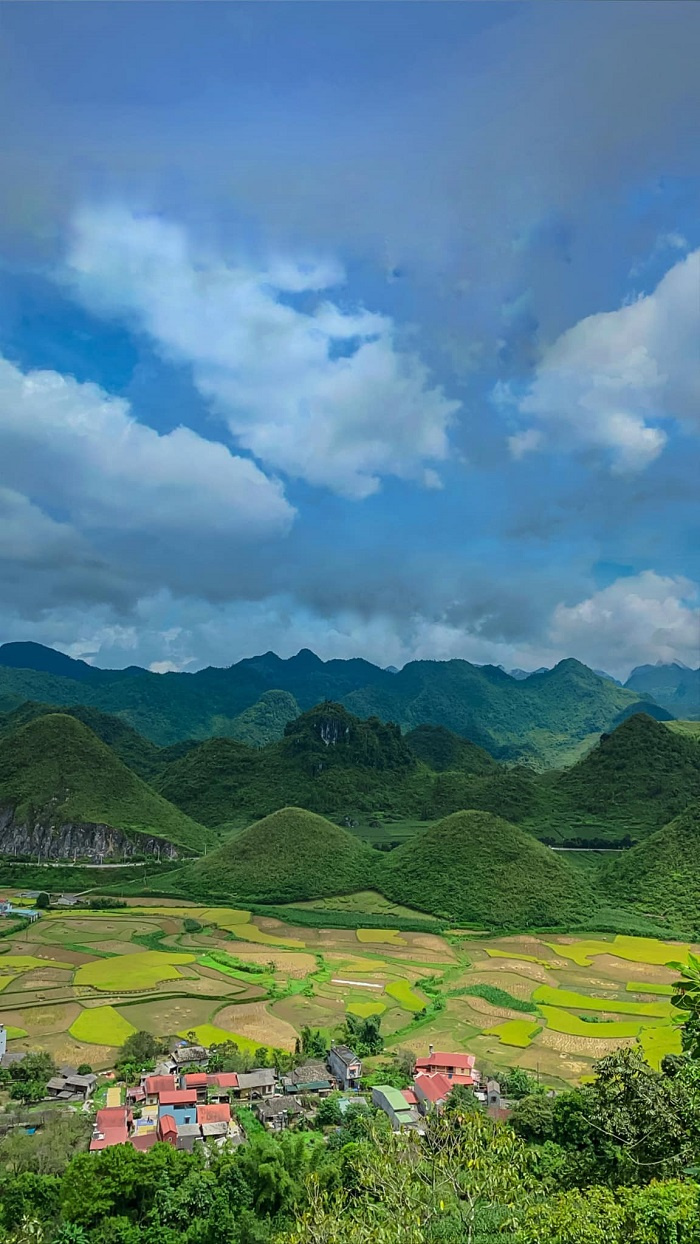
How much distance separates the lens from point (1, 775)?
9838 cm

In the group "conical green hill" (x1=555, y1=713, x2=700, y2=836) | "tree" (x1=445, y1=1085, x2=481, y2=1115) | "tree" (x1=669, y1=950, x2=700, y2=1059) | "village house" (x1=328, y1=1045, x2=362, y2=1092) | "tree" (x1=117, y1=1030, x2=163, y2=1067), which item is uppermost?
"conical green hill" (x1=555, y1=713, x2=700, y2=836)

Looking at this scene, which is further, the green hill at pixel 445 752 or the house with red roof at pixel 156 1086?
the green hill at pixel 445 752

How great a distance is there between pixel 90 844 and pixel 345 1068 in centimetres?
6518

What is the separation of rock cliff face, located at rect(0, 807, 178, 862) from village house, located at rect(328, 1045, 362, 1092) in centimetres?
5991

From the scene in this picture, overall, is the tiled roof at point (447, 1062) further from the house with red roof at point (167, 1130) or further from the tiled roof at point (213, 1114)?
the house with red roof at point (167, 1130)

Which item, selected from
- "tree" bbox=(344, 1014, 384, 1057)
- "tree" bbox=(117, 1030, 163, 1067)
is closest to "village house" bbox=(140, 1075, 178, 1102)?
"tree" bbox=(117, 1030, 163, 1067)

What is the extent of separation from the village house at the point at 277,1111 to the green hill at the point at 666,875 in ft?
131

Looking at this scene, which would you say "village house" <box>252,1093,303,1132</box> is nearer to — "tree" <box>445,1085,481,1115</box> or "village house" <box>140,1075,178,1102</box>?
"village house" <box>140,1075,178,1102</box>

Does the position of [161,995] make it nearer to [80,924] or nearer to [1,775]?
[80,924]

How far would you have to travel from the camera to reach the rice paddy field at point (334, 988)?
37.2 m

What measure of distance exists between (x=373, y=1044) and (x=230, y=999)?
37.3 ft

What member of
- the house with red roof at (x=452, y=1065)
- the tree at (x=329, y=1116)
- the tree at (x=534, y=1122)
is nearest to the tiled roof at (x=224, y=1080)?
the tree at (x=329, y=1116)

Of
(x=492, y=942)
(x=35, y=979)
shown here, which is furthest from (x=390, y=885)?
(x=35, y=979)

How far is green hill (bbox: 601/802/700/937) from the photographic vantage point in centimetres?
6020
